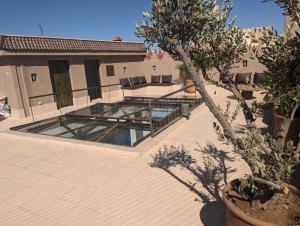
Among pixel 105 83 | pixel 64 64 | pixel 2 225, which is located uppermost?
pixel 64 64

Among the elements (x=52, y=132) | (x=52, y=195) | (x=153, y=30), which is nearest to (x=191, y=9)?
(x=153, y=30)

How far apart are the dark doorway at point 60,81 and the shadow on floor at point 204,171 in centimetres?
1006

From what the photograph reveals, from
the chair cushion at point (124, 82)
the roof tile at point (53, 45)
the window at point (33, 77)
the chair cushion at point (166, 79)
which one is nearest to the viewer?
the roof tile at point (53, 45)

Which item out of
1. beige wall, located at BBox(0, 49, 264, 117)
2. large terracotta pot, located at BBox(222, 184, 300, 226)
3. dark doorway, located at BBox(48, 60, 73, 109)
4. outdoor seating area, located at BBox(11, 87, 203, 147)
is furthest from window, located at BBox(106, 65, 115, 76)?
large terracotta pot, located at BBox(222, 184, 300, 226)

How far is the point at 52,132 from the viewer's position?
36.1 ft

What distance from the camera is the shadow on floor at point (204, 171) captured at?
469cm

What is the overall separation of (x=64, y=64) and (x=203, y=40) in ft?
46.0

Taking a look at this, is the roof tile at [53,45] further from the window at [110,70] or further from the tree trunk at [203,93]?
the tree trunk at [203,93]

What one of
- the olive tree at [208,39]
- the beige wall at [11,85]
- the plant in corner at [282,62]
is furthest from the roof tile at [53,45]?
the plant in corner at [282,62]

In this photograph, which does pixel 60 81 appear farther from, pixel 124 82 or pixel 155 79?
pixel 155 79

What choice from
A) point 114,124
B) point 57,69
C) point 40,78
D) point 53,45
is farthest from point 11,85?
point 114,124

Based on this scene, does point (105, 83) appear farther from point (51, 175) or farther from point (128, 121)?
point (51, 175)

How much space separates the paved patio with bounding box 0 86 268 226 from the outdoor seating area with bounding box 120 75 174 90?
1144 cm

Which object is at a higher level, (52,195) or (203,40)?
(203,40)
